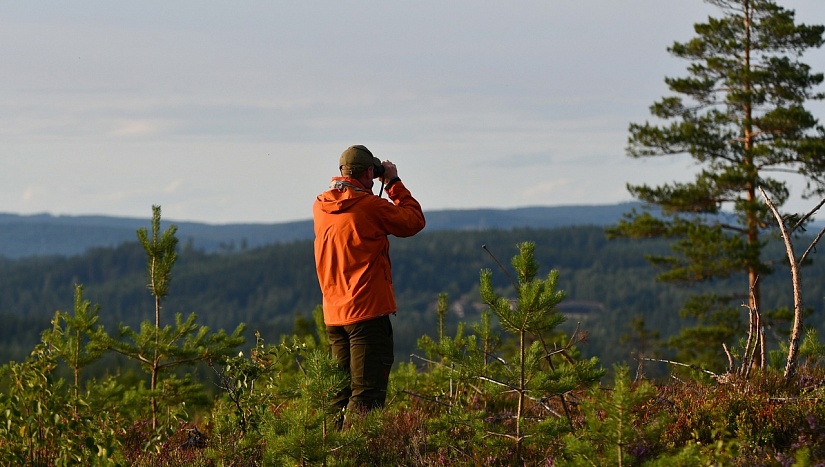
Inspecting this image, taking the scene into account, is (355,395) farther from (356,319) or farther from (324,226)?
(324,226)

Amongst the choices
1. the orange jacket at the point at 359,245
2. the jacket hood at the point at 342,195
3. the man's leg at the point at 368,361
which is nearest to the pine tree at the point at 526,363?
the man's leg at the point at 368,361

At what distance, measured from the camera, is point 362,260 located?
5.02 meters

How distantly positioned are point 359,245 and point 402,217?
1.04 ft

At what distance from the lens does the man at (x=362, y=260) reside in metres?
5.02

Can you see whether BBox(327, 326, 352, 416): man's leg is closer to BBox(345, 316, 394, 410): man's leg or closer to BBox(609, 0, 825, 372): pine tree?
BBox(345, 316, 394, 410): man's leg

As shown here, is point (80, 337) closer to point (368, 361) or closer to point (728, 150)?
point (368, 361)

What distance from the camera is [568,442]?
3438 mm

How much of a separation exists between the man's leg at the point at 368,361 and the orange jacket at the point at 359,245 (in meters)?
0.09

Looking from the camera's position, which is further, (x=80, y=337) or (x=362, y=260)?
(x=80, y=337)

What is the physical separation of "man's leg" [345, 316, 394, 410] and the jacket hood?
29.2 inches

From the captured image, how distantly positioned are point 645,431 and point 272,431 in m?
1.86

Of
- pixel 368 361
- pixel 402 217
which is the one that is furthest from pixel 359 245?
pixel 368 361

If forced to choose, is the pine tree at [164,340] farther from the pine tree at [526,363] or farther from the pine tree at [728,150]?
the pine tree at [728,150]

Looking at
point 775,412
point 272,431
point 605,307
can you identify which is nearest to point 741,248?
point 775,412
